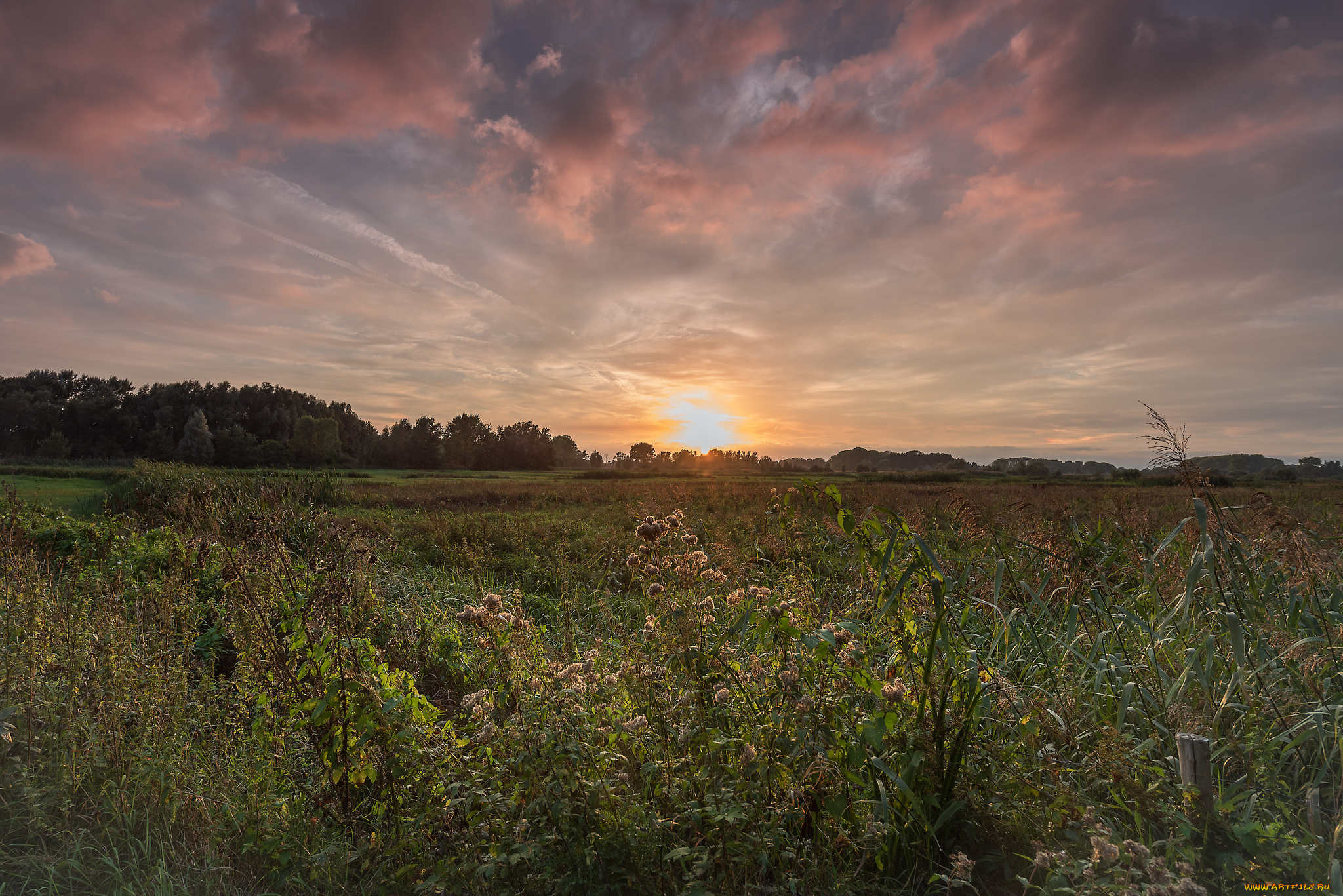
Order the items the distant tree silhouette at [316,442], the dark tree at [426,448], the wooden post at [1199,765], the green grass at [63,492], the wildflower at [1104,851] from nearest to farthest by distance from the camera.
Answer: the wildflower at [1104,851]
the wooden post at [1199,765]
the green grass at [63,492]
the distant tree silhouette at [316,442]
the dark tree at [426,448]

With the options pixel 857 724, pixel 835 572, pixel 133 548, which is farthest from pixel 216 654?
pixel 835 572

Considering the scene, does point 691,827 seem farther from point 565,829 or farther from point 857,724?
point 857,724

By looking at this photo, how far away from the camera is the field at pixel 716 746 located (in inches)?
99.3

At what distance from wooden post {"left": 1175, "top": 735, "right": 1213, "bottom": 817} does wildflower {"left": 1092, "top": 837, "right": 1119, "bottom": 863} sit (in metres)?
1.14

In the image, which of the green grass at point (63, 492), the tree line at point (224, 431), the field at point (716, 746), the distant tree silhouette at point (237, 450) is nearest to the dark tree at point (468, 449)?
the tree line at point (224, 431)

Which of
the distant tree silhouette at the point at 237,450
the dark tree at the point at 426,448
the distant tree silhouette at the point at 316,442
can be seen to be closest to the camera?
the distant tree silhouette at the point at 237,450

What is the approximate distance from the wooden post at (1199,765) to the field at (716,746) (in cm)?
5

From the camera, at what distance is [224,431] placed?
239 ft

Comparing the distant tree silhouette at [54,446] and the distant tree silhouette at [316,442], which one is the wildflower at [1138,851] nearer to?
the distant tree silhouette at [316,442]

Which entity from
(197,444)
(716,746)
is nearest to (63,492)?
(716,746)

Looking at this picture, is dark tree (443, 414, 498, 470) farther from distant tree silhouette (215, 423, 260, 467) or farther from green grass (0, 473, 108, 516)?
green grass (0, 473, 108, 516)

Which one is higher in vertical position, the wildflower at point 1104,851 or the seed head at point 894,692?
the seed head at point 894,692

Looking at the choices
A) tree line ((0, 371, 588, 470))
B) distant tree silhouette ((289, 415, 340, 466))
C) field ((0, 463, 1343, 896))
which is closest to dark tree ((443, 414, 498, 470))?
tree line ((0, 371, 588, 470))

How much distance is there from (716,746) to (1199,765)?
2148 mm
